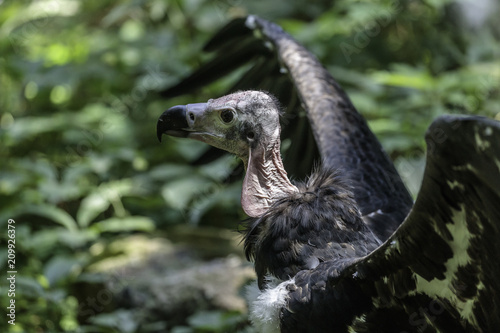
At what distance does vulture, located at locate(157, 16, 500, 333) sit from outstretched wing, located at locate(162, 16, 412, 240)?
0.01m

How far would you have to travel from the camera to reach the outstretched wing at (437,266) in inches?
91.7

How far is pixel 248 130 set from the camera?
3.62m

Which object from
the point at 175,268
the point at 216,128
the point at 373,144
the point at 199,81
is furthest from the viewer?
the point at 175,268

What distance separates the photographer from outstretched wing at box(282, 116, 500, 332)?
2328 millimetres

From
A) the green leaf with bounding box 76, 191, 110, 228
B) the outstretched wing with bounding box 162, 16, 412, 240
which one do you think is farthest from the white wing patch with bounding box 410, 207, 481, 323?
the green leaf with bounding box 76, 191, 110, 228

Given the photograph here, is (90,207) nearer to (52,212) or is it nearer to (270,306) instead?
(52,212)

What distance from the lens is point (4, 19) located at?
9.17 meters

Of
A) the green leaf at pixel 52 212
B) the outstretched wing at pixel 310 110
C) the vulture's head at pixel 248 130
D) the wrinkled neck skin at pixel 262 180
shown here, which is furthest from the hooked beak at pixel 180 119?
the green leaf at pixel 52 212

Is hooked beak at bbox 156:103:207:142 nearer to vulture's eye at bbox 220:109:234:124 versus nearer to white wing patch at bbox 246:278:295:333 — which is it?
vulture's eye at bbox 220:109:234:124

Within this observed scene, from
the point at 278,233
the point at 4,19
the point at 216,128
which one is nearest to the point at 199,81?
the point at 216,128

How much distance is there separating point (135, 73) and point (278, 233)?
5818 millimetres

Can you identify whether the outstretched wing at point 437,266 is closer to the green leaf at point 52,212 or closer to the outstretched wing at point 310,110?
the outstretched wing at point 310,110

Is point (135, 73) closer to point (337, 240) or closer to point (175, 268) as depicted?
point (175, 268)

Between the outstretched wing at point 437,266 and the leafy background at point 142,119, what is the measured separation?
2.07m
